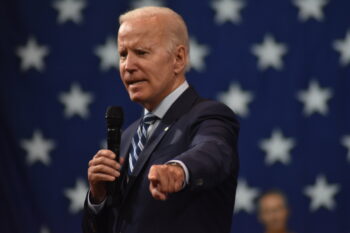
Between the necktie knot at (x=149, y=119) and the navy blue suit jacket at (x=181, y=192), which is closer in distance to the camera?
the navy blue suit jacket at (x=181, y=192)

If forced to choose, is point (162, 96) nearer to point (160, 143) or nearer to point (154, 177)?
point (160, 143)

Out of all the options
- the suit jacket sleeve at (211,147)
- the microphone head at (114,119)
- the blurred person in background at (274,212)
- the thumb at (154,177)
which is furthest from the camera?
the blurred person in background at (274,212)

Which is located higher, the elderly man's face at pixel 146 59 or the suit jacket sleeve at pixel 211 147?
the elderly man's face at pixel 146 59

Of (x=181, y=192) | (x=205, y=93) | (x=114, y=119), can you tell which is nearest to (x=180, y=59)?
(x=114, y=119)

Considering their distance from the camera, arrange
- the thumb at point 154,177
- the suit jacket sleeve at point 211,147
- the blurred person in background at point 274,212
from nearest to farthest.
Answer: the thumb at point 154,177, the suit jacket sleeve at point 211,147, the blurred person in background at point 274,212

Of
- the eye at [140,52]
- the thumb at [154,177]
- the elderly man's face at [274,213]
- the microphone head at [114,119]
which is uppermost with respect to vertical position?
the elderly man's face at [274,213]

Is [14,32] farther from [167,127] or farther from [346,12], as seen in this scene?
[167,127]

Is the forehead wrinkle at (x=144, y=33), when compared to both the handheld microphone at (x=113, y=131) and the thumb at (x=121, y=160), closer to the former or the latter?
the handheld microphone at (x=113, y=131)

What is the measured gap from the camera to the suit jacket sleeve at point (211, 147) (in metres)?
1.02

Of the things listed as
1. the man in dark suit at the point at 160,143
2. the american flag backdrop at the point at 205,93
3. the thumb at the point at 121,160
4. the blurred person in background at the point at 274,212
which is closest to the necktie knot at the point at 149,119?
the man in dark suit at the point at 160,143

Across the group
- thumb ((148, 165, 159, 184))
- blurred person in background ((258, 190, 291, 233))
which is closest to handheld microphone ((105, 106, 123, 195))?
thumb ((148, 165, 159, 184))

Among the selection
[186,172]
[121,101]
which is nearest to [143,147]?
[186,172]

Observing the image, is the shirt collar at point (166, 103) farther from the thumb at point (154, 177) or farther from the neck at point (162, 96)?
the thumb at point (154, 177)

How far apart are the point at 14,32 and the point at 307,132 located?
1682 mm
